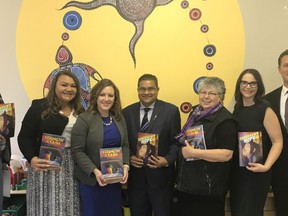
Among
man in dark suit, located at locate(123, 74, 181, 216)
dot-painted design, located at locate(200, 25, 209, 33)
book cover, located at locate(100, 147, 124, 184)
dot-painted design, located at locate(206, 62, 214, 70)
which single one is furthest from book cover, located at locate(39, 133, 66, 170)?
dot-painted design, located at locate(200, 25, 209, 33)

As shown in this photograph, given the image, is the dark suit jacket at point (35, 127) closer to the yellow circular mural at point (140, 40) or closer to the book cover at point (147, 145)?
the book cover at point (147, 145)

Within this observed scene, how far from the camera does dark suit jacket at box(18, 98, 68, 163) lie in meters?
2.25

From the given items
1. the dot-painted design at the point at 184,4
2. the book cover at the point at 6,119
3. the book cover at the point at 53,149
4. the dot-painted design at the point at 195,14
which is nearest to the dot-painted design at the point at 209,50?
the dot-painted design at the point at 195,14

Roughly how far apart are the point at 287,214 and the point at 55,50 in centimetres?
243

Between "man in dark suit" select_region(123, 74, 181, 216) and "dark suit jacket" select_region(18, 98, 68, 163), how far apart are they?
55 centimetres

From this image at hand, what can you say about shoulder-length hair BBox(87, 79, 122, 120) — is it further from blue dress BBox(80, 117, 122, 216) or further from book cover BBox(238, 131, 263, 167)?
book cover BBox(238, 131, 263, 167)

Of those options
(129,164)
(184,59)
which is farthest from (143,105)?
(184,59)

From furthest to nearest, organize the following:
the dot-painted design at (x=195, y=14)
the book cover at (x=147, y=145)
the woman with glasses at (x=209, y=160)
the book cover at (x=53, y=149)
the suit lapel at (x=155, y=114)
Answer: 1. the dot-painted design at (x=195, y=14)
2. the suit lapel at (x=155, y=114)
3. the book cover at (x=147, y=145)
4. the book cover at (x=53, y=149)
5. the woman with glasses at (x=209, y=160)

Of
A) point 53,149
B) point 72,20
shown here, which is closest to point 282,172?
point 53,149

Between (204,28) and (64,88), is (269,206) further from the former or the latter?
(64,88)

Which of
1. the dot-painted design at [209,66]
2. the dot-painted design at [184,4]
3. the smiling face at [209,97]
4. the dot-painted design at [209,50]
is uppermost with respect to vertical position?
the dot-painted design at [184,4]

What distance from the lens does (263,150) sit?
2242mm

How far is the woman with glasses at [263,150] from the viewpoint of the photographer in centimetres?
220

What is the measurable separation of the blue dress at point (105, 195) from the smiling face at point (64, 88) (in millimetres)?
333
